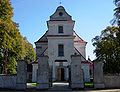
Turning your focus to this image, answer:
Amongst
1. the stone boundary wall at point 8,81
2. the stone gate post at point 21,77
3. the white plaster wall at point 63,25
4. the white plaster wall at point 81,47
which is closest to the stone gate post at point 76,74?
the stone gate post at point 21,77

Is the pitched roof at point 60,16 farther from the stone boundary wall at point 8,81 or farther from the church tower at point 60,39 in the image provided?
the stone boundary wall at point 8,81

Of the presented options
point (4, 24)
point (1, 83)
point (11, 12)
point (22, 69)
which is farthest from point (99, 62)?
point (11, 12)

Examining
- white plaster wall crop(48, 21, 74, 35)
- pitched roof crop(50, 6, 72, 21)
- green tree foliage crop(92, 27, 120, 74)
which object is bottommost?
green tree foliage crop(92, 27, 120, 74)

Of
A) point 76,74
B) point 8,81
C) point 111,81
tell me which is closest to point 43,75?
point 76,74

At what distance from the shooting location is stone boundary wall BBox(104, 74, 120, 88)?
2859 cm

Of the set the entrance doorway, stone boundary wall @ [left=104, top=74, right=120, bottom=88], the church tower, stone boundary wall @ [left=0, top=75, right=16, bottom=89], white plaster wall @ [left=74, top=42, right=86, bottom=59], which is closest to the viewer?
stone boundary wall @ [left=0, top=75, right=16, bottom=89]

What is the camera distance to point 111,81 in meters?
28.7

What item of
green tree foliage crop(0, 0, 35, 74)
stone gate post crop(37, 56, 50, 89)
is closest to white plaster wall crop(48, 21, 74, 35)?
green tree foliage crop(0, 0, 35, 74)

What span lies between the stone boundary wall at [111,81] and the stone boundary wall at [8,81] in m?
9.73

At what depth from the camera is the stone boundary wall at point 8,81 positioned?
1113 inches

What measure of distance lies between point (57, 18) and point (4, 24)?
48.4ft

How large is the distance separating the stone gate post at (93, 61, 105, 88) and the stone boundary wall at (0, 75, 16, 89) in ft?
27.9

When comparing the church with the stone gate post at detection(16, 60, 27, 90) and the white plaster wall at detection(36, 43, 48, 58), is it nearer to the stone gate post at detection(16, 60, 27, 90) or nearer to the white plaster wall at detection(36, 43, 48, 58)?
the white plaster wall at detection(36, 43, 48, 58)

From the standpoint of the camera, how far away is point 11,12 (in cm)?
3719
